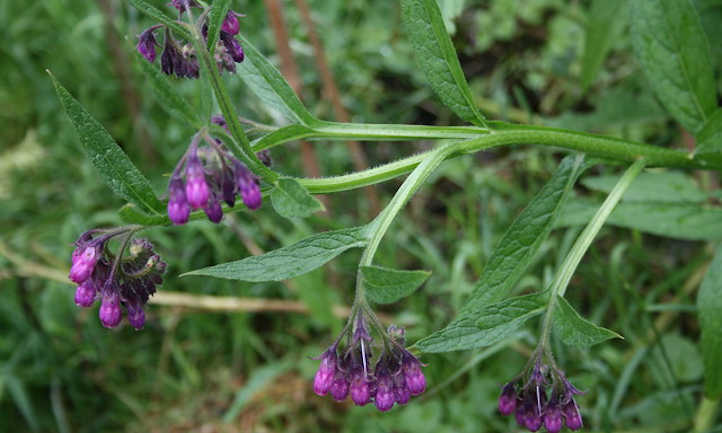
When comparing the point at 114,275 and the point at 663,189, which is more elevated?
the point at 114,275

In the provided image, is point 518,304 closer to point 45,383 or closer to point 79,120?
point 79,120

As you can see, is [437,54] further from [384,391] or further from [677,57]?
[677,57]

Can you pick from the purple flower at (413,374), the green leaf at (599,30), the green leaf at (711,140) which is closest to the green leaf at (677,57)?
the green leaf at (711,140)

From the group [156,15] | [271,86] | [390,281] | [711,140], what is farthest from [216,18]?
[711,140]

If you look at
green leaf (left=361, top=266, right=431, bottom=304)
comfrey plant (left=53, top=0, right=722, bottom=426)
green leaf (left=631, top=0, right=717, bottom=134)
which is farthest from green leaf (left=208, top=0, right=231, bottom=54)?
green leaf (left=631, top=0, right=717, bottom=134)

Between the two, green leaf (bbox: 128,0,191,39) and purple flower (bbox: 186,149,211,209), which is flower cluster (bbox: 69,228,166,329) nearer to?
purple flower (bbox: 186,149,211,209)
